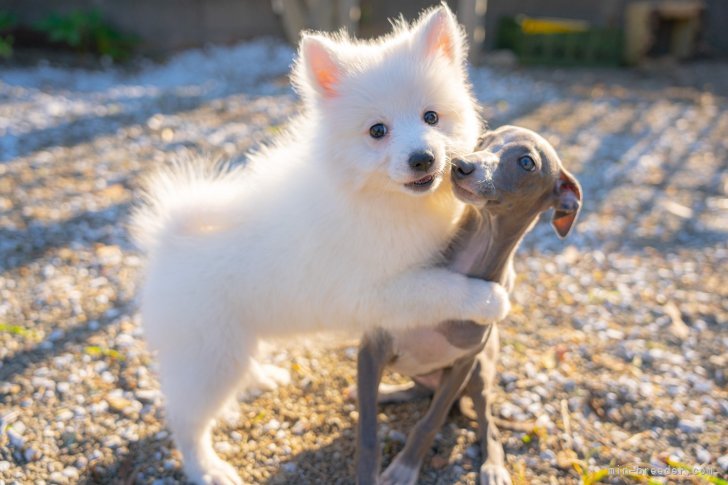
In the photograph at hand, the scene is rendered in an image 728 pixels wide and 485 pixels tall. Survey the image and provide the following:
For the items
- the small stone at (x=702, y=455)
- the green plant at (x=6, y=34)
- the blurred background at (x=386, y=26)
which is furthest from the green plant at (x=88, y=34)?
the small stone at (x=702, y=455)

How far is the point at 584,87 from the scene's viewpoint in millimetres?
7941

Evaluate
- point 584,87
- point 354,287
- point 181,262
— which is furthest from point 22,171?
point 584,87

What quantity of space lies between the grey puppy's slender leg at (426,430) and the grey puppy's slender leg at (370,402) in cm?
11

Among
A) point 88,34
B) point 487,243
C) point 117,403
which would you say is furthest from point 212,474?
point 88,34

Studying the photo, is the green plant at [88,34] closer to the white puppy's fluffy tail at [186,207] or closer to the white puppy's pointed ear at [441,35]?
the white puppy's fluffy tail at [186,207]

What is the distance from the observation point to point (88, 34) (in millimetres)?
8281

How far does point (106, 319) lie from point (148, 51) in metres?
6.36

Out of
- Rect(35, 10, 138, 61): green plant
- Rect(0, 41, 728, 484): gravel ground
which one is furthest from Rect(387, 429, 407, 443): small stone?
Rect(35, 10, 138, 61): green plant

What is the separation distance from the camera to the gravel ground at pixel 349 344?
8.82ft

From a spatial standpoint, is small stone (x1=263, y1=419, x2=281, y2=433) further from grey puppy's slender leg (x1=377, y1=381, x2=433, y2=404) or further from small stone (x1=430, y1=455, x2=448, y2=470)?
small stone (x1=430, y1=455, x2=448, y2=470)

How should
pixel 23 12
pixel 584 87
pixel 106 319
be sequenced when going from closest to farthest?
pixel 106 319, pixel 584 87, pixel 23 12

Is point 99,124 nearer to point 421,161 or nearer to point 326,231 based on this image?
point 326,231

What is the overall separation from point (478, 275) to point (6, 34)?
28.1ft

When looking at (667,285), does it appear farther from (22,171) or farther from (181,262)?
(22,171)
